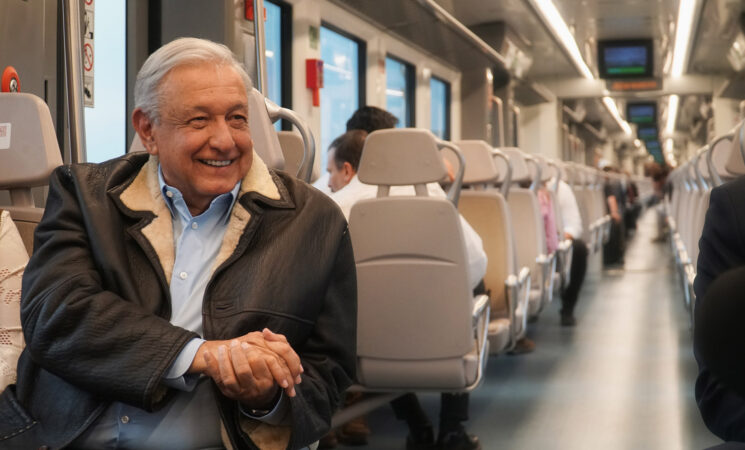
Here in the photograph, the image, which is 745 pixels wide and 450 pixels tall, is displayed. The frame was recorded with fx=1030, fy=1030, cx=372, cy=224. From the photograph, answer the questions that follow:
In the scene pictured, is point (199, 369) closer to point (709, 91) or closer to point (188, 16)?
point (188, 16)

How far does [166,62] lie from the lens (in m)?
1.90

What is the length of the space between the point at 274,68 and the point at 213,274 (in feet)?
18.4

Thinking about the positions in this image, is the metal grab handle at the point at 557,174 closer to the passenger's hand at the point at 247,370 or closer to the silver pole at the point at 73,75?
the silver pole at the point at 73,75

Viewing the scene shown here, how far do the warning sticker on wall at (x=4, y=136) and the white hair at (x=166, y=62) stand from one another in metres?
0.37

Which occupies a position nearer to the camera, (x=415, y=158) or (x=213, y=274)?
(x=213, y=274)

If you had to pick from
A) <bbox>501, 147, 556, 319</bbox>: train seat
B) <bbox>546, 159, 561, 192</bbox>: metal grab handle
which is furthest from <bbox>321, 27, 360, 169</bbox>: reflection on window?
<bbox>501, 147, 556, 319</bbox>: train seat

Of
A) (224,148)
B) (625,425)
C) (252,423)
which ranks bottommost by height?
(625,425)

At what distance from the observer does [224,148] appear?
1.90 m

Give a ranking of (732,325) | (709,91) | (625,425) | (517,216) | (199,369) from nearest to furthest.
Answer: (732,325) → (199,369) → (625,425) → (517,216) → (709,91)

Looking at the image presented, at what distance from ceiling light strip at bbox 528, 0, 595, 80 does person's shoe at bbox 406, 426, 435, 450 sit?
781 centimetres

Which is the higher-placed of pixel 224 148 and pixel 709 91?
pixel 709 91

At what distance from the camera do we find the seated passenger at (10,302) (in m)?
1.97

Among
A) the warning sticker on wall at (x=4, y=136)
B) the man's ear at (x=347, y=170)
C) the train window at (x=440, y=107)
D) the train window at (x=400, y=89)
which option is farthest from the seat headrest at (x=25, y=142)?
the train window at (x=440, y=107)

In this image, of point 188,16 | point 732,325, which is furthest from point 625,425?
point 732,325
